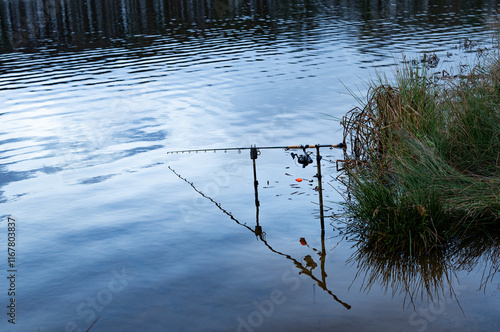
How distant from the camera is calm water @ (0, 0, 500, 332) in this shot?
7984mm

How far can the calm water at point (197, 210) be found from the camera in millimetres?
7984

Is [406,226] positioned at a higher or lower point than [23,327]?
higher

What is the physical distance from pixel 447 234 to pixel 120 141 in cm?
1026

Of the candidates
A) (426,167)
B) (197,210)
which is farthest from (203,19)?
(426,167)

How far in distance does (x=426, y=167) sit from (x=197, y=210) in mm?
4306

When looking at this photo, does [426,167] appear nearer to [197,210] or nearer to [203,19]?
[197,210]

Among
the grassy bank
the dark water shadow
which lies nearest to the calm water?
the grassy bank

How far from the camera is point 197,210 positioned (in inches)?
460

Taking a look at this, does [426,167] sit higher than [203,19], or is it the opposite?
[203,19]

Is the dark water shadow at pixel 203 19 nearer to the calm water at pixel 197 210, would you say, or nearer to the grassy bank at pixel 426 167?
the calm water at pixel 197 210

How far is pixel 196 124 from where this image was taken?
18.2 meters

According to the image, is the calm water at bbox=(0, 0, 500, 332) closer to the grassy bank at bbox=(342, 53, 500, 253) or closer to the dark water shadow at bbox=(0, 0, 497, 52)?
the grassy bank at bbox=(342, 53, 500, 253)

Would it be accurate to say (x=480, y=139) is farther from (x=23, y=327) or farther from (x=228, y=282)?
(x=23, y=327)

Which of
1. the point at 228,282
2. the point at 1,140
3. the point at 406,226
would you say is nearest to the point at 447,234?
the point at 406,226
